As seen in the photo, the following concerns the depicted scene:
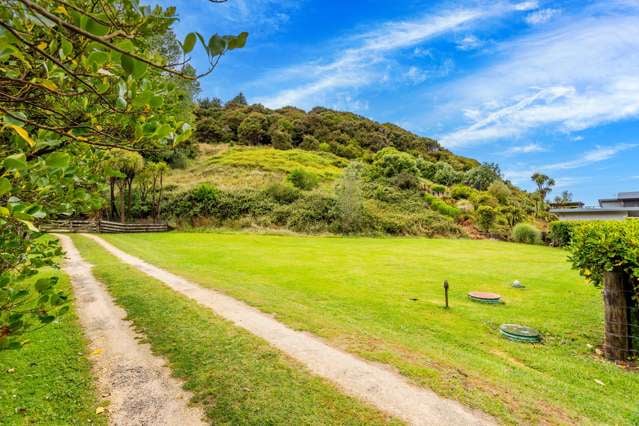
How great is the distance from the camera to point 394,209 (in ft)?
100

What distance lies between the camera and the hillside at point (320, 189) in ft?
89.0

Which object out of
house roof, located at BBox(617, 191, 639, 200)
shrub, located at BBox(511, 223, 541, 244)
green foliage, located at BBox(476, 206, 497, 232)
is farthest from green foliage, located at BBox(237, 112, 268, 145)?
→ house roof, located at BBox(617, 191, 639, 200)

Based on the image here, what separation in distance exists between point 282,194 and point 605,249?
2533 cm

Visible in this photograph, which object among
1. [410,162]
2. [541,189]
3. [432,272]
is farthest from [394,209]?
[541,189]

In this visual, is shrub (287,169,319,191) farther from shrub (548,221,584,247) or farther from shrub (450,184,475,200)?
shrub (548,221,584,247)

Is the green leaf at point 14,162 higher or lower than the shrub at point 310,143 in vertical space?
lower

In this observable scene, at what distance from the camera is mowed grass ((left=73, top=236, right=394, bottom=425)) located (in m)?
3.46

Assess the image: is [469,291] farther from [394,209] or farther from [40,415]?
[394,209]

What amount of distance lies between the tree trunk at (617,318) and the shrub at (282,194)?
2501cm

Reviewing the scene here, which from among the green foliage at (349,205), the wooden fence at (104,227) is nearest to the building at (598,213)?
the green foliage at (349,205)

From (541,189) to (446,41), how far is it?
30.8m

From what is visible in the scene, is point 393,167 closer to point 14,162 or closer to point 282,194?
point 282,194

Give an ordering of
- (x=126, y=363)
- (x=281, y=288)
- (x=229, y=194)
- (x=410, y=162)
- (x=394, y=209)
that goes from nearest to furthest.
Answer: (x=126, y=363) < (x=281, y=288) < (x=229, y=194) < (x=394, y=209) < (x=410, y=162)

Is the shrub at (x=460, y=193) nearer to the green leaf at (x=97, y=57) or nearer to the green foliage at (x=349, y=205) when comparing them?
the green foliage at (x=349, y=205)
